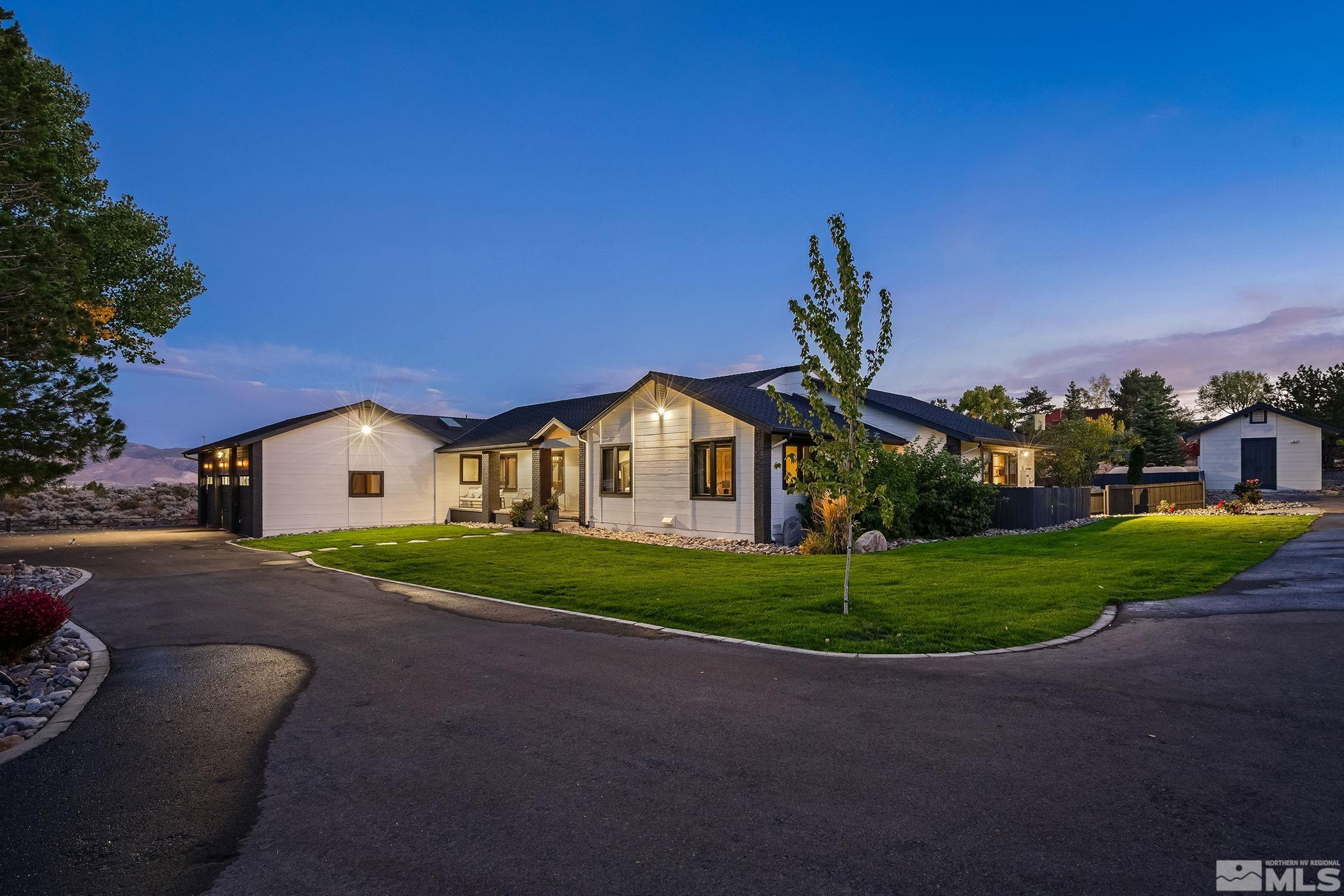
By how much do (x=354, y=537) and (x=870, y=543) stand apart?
56.5 ft

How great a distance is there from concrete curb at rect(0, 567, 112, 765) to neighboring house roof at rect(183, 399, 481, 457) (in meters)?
17.6

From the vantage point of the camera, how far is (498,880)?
303cm

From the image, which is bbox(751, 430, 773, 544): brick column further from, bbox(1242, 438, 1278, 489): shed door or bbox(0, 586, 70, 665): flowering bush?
bbox(1242, 438, 1278, 489): shed door

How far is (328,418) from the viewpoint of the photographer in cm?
2619

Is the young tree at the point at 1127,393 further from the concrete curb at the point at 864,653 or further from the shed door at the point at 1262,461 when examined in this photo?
the concrete curb at the point at 864,653

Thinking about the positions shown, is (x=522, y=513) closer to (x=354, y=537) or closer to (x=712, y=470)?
(x=354, y=537)

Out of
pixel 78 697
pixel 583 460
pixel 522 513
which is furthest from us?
pixel 522 513

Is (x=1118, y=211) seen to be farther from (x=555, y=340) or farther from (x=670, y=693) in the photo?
(x=555, y=340)

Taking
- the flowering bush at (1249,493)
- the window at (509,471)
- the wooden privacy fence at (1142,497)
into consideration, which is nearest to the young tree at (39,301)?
the window at (509,471)

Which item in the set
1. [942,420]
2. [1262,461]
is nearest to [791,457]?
[942,420]

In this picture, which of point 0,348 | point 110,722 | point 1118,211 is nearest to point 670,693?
point 110,722

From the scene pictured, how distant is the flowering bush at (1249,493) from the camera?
27000mm

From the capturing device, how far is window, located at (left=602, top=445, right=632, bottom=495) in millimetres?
22188

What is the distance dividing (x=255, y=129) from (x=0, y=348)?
64.1 ft
